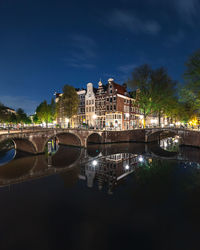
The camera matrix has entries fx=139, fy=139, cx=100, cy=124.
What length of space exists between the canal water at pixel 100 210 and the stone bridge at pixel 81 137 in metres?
7.79

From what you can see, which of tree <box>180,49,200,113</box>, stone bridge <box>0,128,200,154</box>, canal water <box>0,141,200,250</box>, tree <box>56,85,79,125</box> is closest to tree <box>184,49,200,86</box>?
tree <box>180,49,200,113</box>

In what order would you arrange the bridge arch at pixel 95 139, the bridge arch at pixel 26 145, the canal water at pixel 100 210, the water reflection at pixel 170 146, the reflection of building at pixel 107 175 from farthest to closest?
1. the bridge arch at pixel 95 139
2. the water reflection at pixel 170 146
3. the bridge arch at pixel 26 145
4. the reflection of building at pixel 107 175
5. the canal water at pixel 100 210

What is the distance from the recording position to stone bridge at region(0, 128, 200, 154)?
2300cm

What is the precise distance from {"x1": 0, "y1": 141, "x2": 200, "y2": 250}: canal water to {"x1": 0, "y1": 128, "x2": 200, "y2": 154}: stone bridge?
779 centimetres

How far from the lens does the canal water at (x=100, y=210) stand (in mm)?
6473

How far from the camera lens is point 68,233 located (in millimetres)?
6926

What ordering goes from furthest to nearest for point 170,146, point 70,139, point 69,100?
point 69,100 → point 70,139 → point 170,146

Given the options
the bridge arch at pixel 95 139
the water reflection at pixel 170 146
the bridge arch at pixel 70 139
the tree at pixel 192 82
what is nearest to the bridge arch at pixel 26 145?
the bridge arch at pixel 70 139

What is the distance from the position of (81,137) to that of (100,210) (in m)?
23.0

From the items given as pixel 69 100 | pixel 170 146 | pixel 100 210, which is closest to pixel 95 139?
pixel 69 100

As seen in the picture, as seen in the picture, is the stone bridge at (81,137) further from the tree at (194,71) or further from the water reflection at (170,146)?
the tree at (194,71)

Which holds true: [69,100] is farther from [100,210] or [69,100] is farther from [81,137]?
[100,210]

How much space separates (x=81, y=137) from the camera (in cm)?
3127

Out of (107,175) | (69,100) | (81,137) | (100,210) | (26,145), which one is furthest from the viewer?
(69,100)
